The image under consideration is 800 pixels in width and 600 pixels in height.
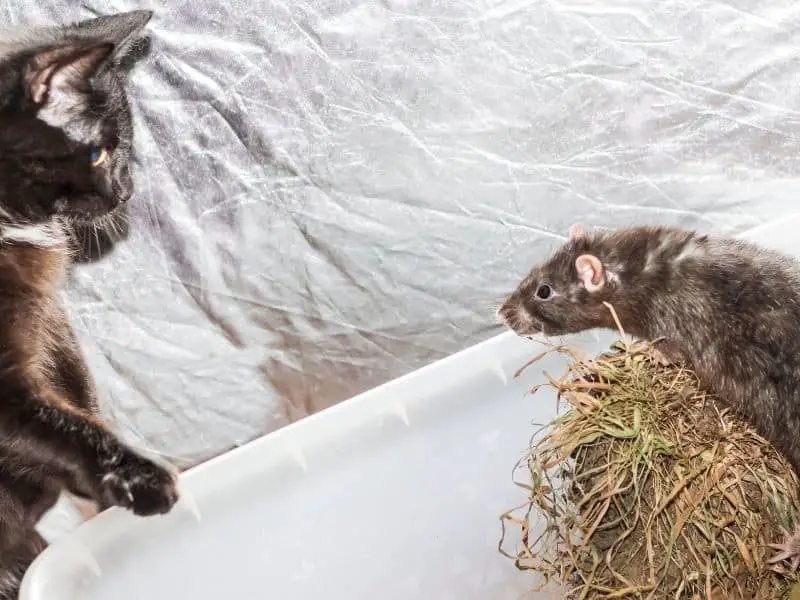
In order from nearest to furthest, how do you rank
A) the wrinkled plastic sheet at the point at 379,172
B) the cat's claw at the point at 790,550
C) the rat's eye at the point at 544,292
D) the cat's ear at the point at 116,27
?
the cat's claw at the point at 790,550 < the cat's ear at the point at 116,27 < the rat's eye at the point at 544,292 < the wrinkled plastic sheet at the point at 379,172

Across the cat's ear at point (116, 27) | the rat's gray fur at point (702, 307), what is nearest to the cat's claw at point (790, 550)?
the rat's gray fur at point (702, 307)

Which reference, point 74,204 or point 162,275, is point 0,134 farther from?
point 162,275

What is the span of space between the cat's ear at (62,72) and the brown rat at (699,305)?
1096mm

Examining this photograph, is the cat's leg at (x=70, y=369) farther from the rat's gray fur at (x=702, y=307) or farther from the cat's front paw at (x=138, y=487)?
the rat's gray fur at (x=702, y=307)

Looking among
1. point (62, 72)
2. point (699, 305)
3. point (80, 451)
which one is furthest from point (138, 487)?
point (699, 305)

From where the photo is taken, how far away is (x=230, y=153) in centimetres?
222

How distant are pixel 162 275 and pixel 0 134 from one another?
2.01ft

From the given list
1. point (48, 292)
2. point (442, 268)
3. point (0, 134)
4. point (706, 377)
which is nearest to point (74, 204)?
point (0, 134)

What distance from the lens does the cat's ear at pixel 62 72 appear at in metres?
1.70

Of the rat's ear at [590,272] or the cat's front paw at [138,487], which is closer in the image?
the cat's front paw at [138,487]

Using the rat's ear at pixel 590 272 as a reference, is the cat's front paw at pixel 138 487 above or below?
below

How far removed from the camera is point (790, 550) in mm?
1658

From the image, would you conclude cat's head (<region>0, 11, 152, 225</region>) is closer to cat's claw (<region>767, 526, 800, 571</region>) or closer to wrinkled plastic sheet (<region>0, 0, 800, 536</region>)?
wrinkled plastic sheet (<region>0, 0, 800, 536</region>)

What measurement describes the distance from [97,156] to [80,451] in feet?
2.13
